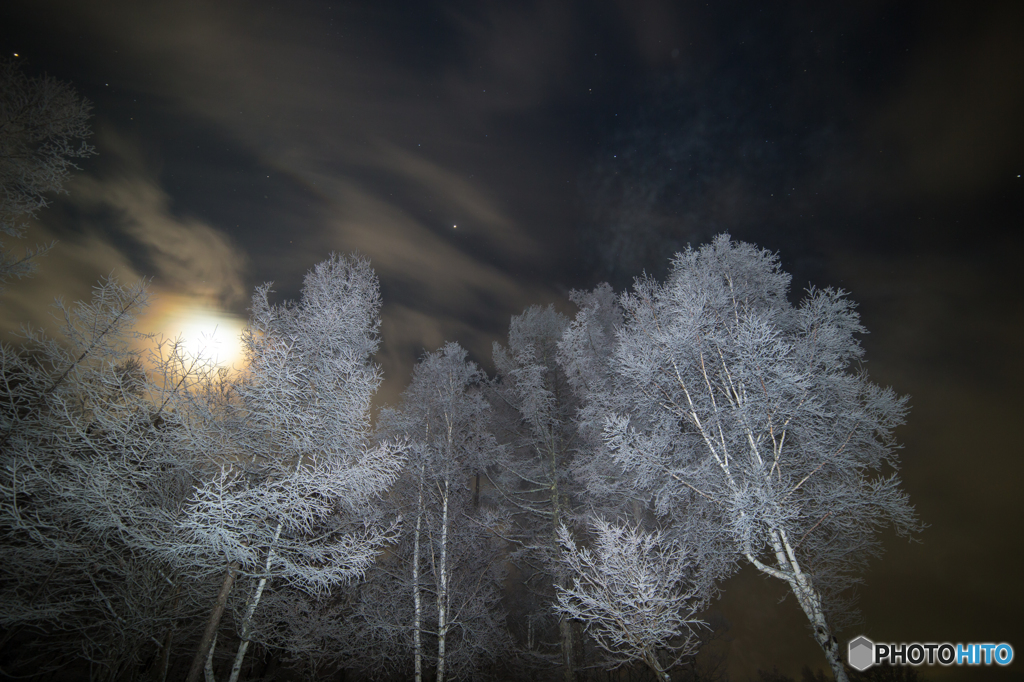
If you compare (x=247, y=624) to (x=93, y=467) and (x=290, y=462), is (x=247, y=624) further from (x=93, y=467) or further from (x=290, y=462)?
(x=93, y=467)

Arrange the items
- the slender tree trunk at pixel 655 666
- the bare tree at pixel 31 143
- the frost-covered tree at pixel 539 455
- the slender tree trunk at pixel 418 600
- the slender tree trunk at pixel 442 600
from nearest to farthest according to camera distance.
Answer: the slender tree trunk at pixel 655 666 → the bare tree at pixel 31 143 → the slender tree trunk at pixel 442 600 → the slender tree trunk at pixel 418 600 → the frost-covered tree at pixel 539 455

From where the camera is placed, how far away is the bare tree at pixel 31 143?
22.8ft

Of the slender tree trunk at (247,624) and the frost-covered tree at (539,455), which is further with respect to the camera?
the frost-covered tree at (539,455)

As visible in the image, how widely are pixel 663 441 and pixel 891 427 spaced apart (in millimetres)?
4344

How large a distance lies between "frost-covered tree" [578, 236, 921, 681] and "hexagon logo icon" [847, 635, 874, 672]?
1263 mm

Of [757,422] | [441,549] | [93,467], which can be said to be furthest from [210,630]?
[757,422]

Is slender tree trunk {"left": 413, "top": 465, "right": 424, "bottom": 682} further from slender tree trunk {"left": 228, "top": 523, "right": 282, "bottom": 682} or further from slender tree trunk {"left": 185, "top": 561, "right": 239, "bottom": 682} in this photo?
slender tree trunk {"left": 185, "top": 561, "right": 239, "bottom": 682}

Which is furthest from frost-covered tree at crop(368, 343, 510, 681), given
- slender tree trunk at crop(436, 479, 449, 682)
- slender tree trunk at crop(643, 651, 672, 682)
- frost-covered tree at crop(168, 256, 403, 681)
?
slender tree trunk at crop(643, 651, 672, 682)

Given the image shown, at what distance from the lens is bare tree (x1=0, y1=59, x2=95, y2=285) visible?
696cm

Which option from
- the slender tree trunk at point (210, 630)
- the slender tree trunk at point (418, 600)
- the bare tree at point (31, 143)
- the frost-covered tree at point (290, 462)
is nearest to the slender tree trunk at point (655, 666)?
the frost-covered tree at point (290, 462)

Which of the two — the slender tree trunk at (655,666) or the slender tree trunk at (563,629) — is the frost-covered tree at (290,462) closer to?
the slender tree trunk at (563,629)

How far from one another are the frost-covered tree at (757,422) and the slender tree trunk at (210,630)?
23.3 feet

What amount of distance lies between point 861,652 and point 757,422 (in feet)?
15.9

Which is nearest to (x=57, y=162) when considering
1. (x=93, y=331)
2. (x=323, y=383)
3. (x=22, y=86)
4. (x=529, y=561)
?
(x=22, y=86)
